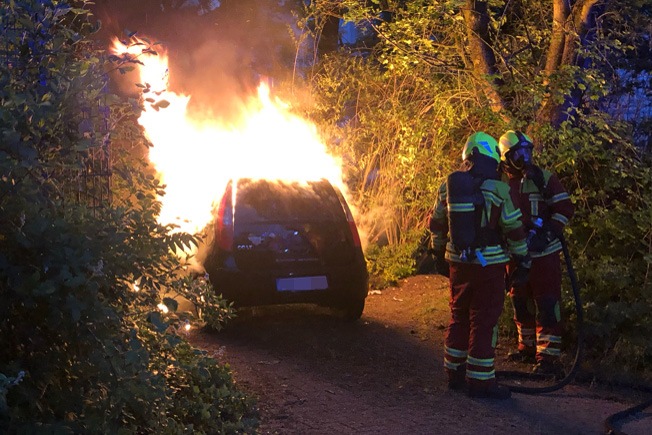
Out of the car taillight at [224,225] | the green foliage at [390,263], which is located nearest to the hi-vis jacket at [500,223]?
the car taillight at [224,225]

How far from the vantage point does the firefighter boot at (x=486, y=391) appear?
634cm

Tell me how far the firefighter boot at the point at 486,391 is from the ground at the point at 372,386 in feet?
0.25

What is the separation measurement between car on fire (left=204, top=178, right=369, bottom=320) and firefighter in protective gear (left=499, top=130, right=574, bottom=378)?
2.00 m

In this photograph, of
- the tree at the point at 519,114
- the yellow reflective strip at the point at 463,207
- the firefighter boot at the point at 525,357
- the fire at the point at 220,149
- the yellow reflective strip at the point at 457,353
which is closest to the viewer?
the yellow reflective strip at the point at 463,207

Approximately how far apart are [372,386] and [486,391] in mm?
951

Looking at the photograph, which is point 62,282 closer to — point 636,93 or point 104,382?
point 104,382

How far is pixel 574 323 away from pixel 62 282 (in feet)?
18.5

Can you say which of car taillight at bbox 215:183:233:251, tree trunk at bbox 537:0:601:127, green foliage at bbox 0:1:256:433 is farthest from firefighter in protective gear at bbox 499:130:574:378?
green foliage at bbox 0:1:256:433

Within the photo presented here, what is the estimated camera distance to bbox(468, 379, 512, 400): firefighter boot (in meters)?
6.34

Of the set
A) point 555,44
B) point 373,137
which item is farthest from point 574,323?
point 373,137

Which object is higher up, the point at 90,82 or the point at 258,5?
the point at 258,5

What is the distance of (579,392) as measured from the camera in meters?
6.74

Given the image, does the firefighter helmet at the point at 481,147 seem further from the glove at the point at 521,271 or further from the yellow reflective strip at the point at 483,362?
the yellow reflective strip at the point at 483,362

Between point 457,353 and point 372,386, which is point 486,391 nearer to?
point 457,353
